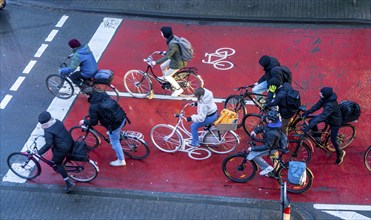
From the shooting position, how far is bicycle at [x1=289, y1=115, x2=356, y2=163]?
9.16 metres

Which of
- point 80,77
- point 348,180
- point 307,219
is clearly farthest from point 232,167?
point 80,77

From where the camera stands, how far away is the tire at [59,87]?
36.0ft

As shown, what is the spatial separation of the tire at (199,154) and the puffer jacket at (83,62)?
3009 millimetres

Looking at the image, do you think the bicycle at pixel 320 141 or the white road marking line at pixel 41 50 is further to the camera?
the white road marking line at pixel 41 50

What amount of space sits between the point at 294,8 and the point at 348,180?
645 centimetres

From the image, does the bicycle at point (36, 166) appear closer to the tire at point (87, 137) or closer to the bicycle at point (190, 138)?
the tire at point (87, 137)

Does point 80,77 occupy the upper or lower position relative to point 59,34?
lower

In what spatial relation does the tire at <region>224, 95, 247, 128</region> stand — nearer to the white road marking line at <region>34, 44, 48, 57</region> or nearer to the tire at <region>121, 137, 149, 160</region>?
the tire at <region>121, 137, 149, 160</region>

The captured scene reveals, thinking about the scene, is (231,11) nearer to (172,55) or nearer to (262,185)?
(172,55)

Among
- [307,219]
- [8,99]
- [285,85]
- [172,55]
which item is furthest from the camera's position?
[8,99]

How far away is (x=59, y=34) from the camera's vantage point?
13.3 metres

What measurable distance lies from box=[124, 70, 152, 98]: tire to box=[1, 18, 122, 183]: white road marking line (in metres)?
1.45

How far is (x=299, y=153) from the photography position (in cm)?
939

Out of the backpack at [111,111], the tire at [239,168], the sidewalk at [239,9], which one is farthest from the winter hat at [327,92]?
the sidewalk at [239,9]
